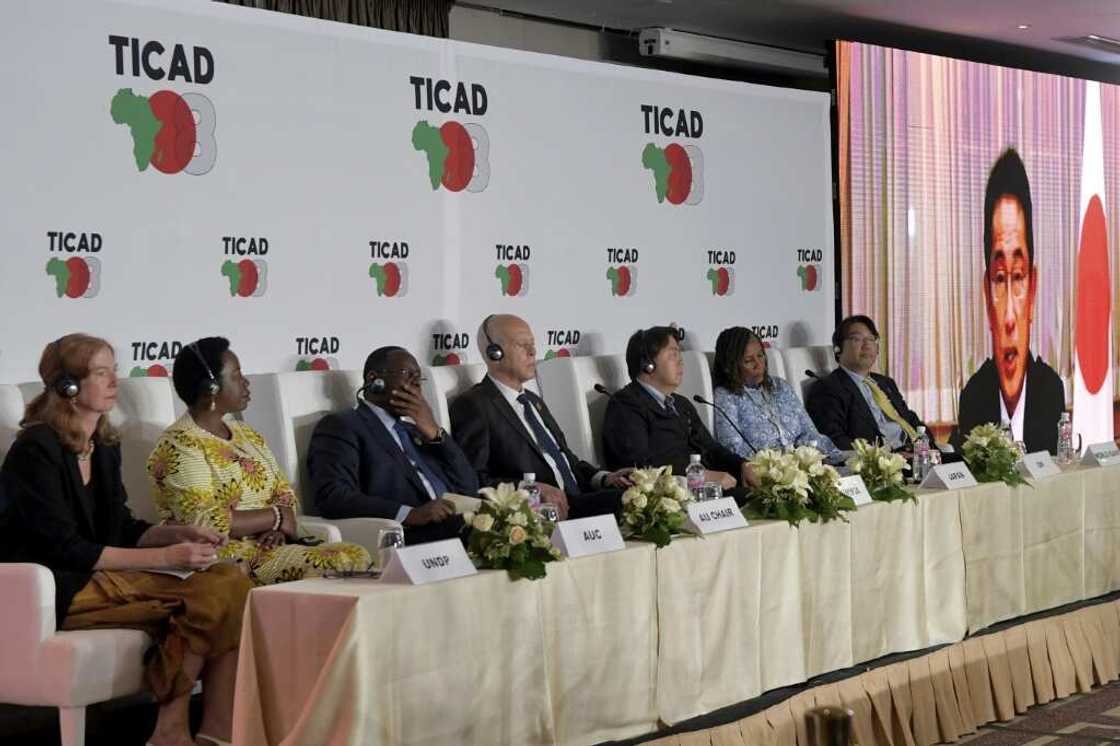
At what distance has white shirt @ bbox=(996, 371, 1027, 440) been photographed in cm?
836

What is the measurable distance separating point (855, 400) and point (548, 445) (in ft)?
5.67

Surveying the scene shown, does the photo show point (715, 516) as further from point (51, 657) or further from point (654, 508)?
point (51, 657)

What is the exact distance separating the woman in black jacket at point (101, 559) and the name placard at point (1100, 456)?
8.96 feet

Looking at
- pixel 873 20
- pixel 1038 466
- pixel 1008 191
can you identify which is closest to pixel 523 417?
pixel 1038 466

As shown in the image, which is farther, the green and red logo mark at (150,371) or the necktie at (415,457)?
the green and red logo mark at (150,371)

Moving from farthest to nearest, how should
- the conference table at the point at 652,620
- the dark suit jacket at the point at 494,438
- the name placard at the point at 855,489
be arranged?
the dark suit jacket at the point at 494,438 < the name placard at the point at 855,489 < the conference table at the point at 652,620

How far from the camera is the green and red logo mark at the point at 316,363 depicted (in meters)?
5.15

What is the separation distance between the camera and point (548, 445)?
16.3ft

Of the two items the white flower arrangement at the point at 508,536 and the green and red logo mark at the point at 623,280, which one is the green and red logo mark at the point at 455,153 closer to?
the green and red logo mark at the point at 623,280

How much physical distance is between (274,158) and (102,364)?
5.79 ft

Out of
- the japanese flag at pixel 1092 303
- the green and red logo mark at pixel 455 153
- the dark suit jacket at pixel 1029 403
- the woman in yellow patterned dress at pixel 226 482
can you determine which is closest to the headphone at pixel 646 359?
the green and red logo mark at pixel 455 153

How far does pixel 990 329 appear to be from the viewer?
827 centimetres

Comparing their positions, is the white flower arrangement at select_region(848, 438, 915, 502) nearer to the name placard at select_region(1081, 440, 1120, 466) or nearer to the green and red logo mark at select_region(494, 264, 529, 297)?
the name placard at select_region(1081, 440, 1120, 466)

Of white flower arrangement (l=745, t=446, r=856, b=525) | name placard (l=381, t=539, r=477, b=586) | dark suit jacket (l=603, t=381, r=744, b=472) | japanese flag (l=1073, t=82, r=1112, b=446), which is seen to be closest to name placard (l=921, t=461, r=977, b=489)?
white flower arrangement (l=745, t=446, r=856, b=525)
